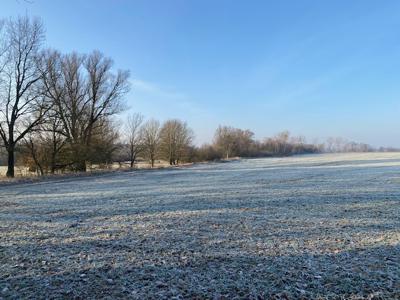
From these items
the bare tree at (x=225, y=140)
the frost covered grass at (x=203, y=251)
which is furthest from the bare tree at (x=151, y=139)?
the frost covered grass at (x=203, y=251)

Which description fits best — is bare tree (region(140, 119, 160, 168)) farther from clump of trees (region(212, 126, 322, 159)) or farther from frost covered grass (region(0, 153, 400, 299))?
frost covered grass (region(0, 153, 400, 299))

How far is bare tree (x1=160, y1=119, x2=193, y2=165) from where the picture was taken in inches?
2440

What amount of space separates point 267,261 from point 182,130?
62135mm

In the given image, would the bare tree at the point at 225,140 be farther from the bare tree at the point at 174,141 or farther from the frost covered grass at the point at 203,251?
the frost covered grass at the point at 203,251

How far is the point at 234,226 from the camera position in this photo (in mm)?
8141

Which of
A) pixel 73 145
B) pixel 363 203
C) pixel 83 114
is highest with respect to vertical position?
pixel 83 114

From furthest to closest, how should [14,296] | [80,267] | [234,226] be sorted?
[234,226]
[80,267]
[14,296]

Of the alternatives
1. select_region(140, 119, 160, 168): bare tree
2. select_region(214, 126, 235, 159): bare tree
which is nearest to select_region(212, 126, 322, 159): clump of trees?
select_region(214, 126, 235, 159): bare tree

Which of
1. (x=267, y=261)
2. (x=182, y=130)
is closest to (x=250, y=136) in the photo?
(x=182, y=130)

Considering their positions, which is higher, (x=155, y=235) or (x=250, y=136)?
(x=250, y=136)

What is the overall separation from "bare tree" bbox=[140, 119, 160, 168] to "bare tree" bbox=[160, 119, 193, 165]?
3.95 ft

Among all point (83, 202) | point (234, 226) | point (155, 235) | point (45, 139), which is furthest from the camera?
point (45, 139)

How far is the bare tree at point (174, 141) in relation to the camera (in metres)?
62.0

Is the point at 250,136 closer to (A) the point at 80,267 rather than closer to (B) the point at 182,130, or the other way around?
(B) the point at 182,130
